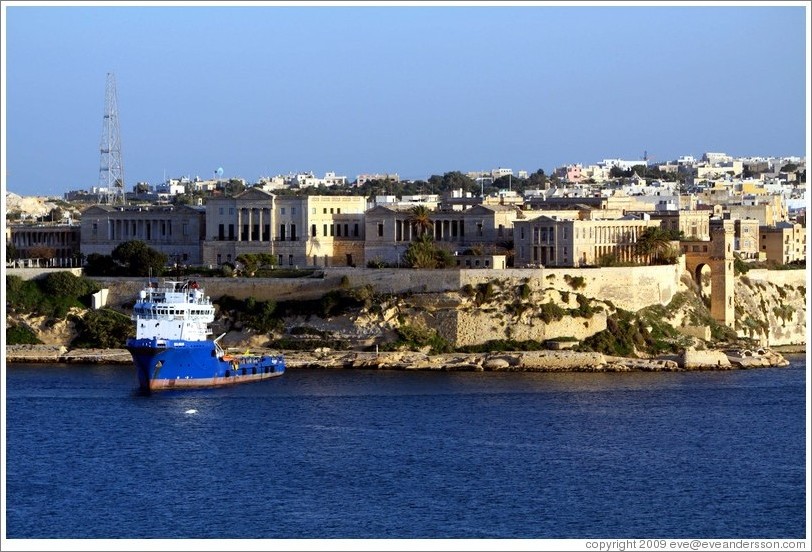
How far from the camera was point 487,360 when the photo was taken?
5153cm

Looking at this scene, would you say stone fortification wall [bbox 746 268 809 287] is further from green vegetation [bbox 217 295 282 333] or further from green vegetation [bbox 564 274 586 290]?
green vegetation [bbox 217 295 282 333]

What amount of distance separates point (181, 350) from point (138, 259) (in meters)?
10.5

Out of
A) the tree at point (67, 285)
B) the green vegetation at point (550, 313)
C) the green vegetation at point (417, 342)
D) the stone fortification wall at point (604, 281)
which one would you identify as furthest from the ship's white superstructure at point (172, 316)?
the green vegetation at point (550, 313)

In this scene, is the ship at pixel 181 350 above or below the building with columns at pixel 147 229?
below

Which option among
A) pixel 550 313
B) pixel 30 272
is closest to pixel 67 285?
pixel 30 272

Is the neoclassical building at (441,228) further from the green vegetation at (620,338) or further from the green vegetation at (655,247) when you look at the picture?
the green vegetation at (620,338)

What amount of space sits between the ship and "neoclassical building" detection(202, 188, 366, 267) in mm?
10271

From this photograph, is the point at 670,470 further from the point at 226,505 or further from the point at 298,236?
the point at 298,236

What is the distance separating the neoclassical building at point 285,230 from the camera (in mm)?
60812

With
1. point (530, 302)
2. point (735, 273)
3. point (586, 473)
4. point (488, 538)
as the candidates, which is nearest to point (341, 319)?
point (530, 302)

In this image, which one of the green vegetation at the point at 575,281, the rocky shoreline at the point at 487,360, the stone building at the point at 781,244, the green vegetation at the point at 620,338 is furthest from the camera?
the stone building at the point at 781,244

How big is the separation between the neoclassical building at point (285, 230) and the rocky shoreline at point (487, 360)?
7.76 m

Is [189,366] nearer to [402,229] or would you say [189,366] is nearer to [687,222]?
[402,229]

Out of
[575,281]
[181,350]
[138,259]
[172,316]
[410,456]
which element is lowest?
[410,456]
